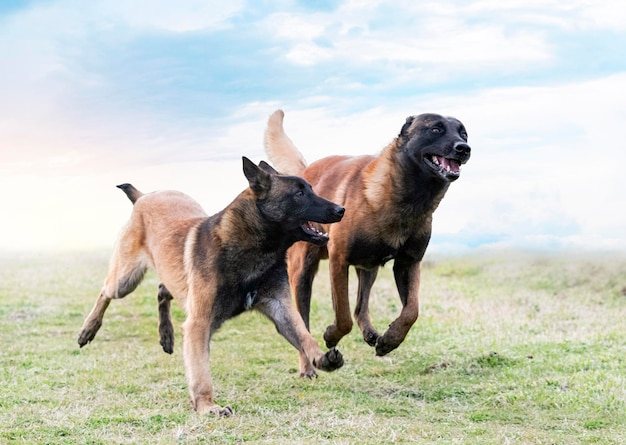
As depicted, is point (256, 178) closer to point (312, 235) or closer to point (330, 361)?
point (312, 235)

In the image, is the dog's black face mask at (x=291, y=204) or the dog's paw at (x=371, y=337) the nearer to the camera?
the dog's black face mask at (x=291, y=204)

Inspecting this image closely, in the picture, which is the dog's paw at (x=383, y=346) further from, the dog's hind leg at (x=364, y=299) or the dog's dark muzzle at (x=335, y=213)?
the dog's dark muzzle at (x=335, y=213)

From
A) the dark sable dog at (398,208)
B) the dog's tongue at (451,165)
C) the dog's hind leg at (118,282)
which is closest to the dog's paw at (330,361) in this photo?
the dark sable dog at (398,208)

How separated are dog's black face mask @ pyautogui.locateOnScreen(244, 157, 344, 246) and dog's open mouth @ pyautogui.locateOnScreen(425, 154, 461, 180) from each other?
94 centimetres

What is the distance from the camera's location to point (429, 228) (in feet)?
24.6

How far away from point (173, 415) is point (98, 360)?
11.7 ft

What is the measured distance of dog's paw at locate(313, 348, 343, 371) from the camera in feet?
19.9

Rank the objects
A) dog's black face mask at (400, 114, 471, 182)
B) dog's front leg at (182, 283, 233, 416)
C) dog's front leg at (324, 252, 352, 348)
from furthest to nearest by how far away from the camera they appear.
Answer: dog's front leg at (324, 252, 352, 348), dog's black face mask at (400, 114, 471, 182), dog's front leg at (182, 283, 233, 416)

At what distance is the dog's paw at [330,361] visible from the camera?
6.06 metres

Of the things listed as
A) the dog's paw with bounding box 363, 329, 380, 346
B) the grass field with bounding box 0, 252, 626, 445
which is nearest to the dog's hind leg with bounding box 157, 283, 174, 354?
the grass field with bounding box 0, 252, 626, 445

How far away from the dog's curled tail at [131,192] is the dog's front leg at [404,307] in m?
3.19

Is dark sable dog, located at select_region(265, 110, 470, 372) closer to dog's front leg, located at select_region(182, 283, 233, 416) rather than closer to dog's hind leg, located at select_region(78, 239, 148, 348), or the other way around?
dog's front leg, located at select_region(182, 283, 233, 416)

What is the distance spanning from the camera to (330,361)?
611 cm

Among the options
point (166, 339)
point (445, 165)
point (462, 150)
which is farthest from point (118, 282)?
point (462, 150)
